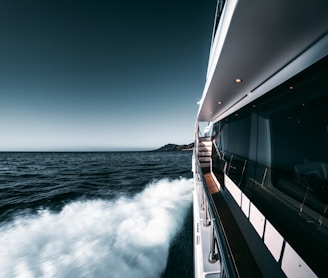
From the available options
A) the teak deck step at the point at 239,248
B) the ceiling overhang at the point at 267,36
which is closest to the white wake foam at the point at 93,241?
the teak deck step at the point at 239,248

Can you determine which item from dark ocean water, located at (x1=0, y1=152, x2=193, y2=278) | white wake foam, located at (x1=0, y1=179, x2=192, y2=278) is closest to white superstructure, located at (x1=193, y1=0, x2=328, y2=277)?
dark ocean water, located at (x1=0, y1=152, x2=193, y2=278)

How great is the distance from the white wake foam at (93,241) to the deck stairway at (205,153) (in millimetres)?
1977

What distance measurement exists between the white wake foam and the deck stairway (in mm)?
1977

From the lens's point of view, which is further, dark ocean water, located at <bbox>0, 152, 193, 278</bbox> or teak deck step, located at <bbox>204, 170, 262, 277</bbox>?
dark ocean water, located at <bbox>0, 152, 193, 278</bbox>

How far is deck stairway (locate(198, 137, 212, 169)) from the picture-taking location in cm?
704

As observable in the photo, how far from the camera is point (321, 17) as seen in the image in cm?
151

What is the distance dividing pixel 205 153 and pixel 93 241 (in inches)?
193

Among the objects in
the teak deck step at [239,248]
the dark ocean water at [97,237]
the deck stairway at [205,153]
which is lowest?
the dark ocean water at [97,237]

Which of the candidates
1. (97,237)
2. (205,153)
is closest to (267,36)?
(205,153)

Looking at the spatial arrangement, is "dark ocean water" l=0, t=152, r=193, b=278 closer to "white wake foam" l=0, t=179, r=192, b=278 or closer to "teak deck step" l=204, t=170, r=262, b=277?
"white wake foam" l=0, t=179, r=192, b=278

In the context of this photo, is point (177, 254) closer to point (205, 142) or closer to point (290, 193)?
point (290, 193)

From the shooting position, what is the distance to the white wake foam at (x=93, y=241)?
12.4 ft

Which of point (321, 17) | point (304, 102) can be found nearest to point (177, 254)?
point (304, 102)

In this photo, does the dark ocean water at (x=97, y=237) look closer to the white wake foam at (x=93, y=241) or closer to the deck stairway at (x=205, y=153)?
the white wake foam at (x=93, y=241)
